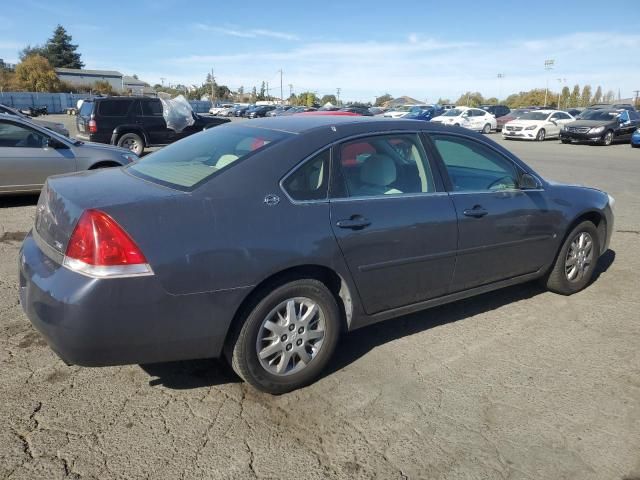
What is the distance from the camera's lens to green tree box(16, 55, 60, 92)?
73.6 m

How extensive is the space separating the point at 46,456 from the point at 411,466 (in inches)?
68.7

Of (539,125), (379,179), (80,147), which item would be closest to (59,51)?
(539,125)

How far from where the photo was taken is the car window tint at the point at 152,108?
48.1 feet

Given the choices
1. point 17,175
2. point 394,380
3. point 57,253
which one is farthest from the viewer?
point 17,175

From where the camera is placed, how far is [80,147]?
8.22 metres

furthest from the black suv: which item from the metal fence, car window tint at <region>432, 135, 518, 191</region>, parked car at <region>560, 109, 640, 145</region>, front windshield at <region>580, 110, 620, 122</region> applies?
the metal fence

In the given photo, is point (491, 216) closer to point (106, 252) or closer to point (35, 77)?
point (106, 252)

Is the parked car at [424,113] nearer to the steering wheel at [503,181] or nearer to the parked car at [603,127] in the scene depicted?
the parked car at [603,127]

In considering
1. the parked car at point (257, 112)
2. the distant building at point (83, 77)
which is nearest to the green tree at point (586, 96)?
the parked car at point (257, 112)

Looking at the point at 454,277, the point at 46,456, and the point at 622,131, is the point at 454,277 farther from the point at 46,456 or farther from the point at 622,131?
the point at 622,131

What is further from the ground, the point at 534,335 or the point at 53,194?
the point at 53,194

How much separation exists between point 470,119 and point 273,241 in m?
29.2

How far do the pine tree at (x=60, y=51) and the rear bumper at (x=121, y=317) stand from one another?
11084 centimetres

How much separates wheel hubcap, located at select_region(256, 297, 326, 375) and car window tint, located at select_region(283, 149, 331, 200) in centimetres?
61
